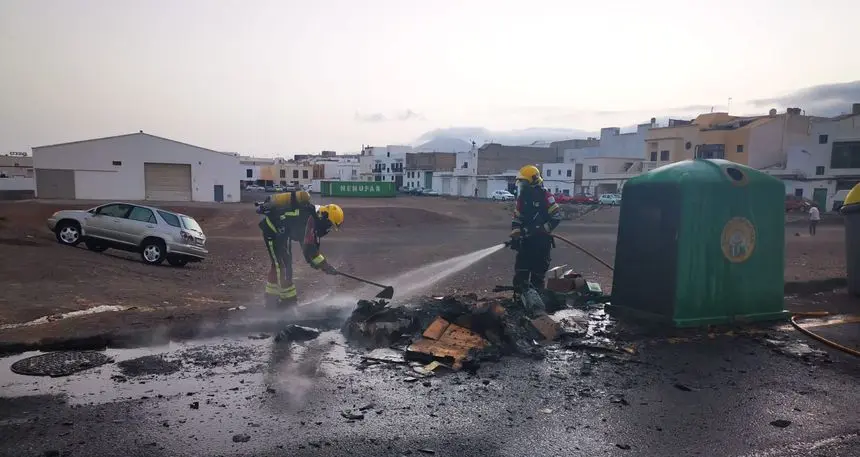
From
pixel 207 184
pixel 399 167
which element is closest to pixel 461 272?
pixel 207 184

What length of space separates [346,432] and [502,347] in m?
2.43

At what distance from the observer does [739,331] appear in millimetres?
6688

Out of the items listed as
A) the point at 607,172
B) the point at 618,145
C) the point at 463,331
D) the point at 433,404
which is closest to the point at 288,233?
the point at 463,331

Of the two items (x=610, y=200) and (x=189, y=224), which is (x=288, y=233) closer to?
(x=189, y=224)

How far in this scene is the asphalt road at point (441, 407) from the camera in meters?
3.79

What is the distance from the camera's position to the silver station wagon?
14438mm

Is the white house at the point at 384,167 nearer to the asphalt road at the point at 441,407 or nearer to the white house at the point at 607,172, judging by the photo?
the white house at the point at 607,172

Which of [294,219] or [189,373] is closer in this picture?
[189,373]

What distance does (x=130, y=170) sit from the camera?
45.5m

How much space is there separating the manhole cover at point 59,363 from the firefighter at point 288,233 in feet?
8.86

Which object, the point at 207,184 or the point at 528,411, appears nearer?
the point at 528,411

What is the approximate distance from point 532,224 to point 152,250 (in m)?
10.8

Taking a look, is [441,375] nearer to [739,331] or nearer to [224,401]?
[224,401]

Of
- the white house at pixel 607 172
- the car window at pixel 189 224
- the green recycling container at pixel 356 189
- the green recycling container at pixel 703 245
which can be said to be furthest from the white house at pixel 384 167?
the green recycling container at pixel 703 245
